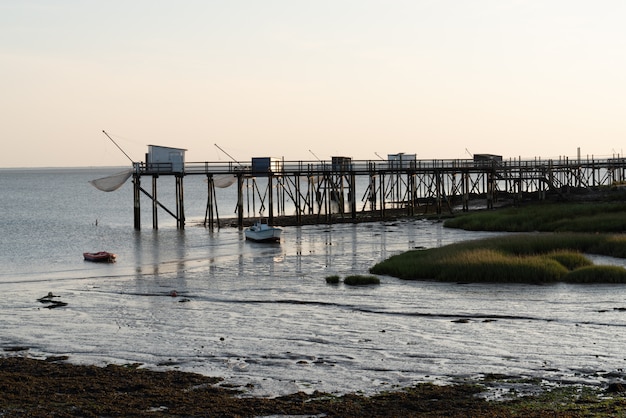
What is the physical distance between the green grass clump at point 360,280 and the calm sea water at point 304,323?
21.5 inches

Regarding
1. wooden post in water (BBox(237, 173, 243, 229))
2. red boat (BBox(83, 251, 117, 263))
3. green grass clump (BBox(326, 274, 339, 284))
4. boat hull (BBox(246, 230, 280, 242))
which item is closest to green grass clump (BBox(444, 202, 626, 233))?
boat hull (BBox(246, 230, 280, 242))

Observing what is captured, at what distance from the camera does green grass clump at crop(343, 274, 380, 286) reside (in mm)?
38875

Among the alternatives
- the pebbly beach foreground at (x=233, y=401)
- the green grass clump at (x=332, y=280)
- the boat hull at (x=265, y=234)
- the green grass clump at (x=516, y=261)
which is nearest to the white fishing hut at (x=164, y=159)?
the boat hull at (x=265, y=234)

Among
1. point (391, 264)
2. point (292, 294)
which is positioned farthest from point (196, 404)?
point (391, 264)

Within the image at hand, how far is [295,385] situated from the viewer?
2122 centimetres

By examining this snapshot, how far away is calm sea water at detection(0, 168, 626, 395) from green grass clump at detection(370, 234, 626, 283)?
3.81 ft

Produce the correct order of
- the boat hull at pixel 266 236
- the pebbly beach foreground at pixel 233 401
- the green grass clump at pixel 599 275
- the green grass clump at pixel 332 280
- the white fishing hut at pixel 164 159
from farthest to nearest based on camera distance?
the white fishing hut at pixel 164 159 → the boat hull at pixel 266 236 → the green grass clump at pixel 332 280 → the green grass clump at pixel 599 275 → the pebbly beach foreground at pixel 233 401

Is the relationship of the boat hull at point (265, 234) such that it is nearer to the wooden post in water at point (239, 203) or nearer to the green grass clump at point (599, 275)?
the wooden post in water at point (239, 203)

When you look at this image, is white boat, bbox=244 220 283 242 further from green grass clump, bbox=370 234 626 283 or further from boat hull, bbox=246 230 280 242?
green grass clump, bbox=370 234 626 283

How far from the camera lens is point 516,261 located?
3903 centimetres

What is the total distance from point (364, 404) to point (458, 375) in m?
3.53

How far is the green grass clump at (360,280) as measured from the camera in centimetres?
3888

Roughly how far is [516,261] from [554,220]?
24.8 meters

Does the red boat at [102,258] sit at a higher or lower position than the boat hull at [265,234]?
lower
